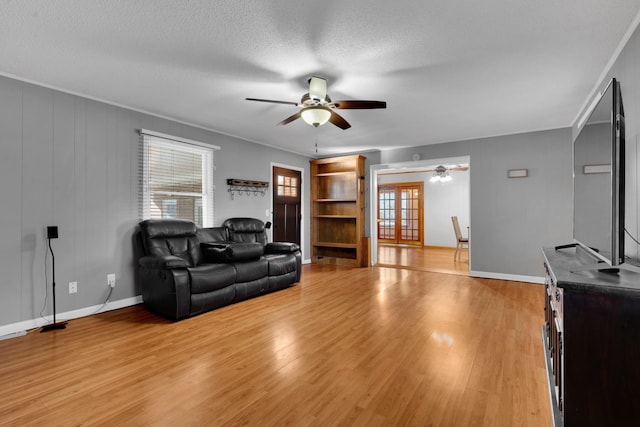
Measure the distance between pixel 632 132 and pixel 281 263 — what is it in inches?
154

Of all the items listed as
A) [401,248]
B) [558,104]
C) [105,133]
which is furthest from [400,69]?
[401,248]

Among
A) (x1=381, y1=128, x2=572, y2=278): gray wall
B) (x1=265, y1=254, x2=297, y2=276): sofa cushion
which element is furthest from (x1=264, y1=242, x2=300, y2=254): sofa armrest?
(x1=381, y1=128, x2=572, y2=278): gray wall

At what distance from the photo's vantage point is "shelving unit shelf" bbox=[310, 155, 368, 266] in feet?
21.6

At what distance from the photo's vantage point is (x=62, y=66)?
9.18 feet

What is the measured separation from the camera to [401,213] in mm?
10352

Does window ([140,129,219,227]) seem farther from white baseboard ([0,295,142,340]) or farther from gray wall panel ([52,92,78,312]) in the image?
white baseboard ([0,295,142,340])

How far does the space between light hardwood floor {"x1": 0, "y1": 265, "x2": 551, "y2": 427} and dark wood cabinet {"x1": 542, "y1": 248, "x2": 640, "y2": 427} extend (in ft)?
1.50

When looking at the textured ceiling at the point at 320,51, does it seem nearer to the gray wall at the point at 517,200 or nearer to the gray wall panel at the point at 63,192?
the gray wall panel at the point at 63,192

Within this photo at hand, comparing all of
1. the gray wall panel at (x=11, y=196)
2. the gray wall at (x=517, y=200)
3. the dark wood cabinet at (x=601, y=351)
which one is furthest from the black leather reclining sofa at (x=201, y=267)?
the gray wall at (x=517, y=200)

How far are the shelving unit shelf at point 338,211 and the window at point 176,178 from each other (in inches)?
111

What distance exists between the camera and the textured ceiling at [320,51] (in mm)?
2014

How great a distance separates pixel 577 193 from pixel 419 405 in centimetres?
214

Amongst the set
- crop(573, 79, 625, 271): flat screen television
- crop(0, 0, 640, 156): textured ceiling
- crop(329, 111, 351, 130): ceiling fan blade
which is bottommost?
crop(573, 79, 625, 271): flat screen television

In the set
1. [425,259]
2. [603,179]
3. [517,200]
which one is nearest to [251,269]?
[603,179]
